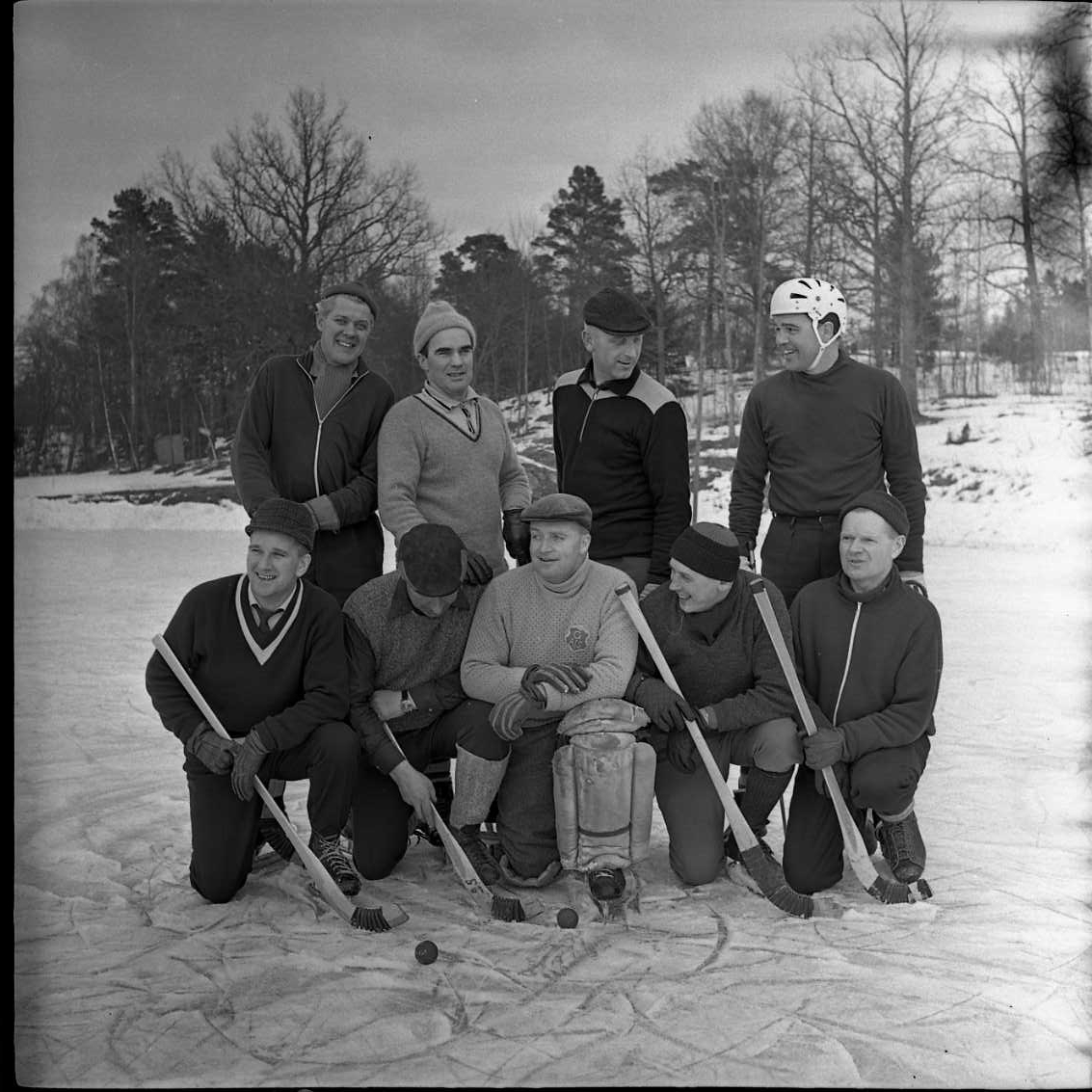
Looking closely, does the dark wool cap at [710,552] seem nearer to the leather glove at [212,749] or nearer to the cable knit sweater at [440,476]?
the cable knit sweater at [440,476]

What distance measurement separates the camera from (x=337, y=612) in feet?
11.3

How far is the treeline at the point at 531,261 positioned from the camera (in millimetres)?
10734

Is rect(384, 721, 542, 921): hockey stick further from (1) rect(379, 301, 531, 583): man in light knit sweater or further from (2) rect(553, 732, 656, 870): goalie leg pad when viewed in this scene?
(1) rect(379, 301, 531, 583): man in light knit sweater

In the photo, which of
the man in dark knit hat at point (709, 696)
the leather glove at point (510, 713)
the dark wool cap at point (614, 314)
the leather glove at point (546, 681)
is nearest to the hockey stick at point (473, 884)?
the leather glove at point (510, 713)

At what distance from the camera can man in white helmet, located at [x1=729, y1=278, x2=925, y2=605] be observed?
3707mm

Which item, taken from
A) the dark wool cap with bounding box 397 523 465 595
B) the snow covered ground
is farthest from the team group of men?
the snow covered ground

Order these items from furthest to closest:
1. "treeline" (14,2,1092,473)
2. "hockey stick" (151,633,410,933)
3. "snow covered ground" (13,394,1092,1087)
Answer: "treeline" (14,2,1092,473)
"hockey stick" (151,633,410,933)
"snow covered ground" (13,394,1092,1087)

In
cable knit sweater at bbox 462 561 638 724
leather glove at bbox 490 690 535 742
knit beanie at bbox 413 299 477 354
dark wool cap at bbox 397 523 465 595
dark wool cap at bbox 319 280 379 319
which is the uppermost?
dark wool cap at bbox 319 280 379 319

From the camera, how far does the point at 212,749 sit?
3256 mm

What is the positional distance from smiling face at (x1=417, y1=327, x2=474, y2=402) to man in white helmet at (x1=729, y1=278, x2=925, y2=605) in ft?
3.31

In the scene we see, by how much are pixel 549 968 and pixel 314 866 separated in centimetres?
75

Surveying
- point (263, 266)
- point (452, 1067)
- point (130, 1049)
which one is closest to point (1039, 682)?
point (452, 1067)

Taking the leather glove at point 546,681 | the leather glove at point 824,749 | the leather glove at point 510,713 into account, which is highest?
the leather glove at point 546,681

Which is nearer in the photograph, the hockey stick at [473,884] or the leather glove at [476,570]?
the hockey stick at [473,884]
